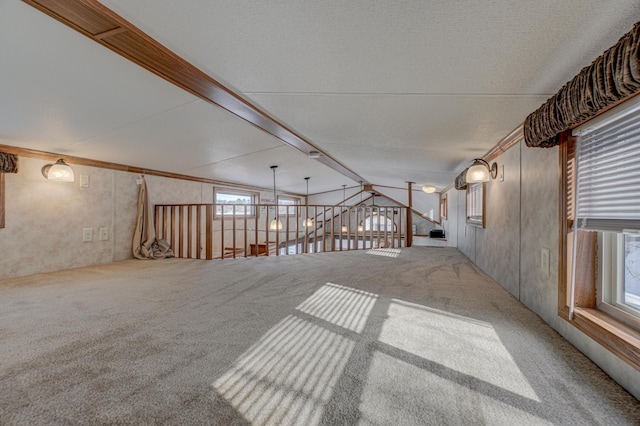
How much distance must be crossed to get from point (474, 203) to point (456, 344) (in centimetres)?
335

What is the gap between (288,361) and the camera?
132 centimetres

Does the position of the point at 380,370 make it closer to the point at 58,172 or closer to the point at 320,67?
the point at 320,67

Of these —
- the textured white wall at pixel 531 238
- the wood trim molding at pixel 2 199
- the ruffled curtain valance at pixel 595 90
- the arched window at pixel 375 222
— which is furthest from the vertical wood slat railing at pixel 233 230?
the ruffled curtain valance at pixel 595 90

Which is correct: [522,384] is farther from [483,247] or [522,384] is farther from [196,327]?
[483,247]

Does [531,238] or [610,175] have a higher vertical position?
[610,175]

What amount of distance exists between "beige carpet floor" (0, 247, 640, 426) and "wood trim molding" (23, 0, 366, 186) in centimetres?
168

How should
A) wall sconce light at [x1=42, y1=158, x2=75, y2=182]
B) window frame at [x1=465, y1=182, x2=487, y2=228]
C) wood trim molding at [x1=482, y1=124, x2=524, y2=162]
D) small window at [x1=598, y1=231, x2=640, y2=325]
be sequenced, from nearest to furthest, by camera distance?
1. small window at [x1=598, y1=231, x2=640, y2=325]
2. wood trim molding at [x1=482, y1=124, x2=524, y2=162]
3. wall sconce light at [x1=42, y1=158, x2=75, y2=182]
4. window frame at [x1=465, y1=182, x2=487, y2=228]

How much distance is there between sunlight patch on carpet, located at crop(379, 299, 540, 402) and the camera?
1207mm

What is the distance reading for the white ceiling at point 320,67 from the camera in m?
1.10

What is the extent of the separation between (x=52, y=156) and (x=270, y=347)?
3810 mm

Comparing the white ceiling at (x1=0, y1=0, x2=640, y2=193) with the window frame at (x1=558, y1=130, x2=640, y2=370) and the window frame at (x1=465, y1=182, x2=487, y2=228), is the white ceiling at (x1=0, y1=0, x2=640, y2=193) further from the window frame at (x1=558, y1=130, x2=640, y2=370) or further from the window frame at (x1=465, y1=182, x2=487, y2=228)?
the window frame at (x1=465, y1=182, x2=487, y2=228)

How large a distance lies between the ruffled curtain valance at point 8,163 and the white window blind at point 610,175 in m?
4.96

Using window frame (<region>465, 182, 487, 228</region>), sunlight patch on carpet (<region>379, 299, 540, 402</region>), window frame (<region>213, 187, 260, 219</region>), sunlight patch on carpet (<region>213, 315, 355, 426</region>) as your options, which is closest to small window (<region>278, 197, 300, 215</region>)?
window frame (<region>213, 187, 260, 219</region>)

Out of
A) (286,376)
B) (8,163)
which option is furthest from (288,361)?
(8,163)
